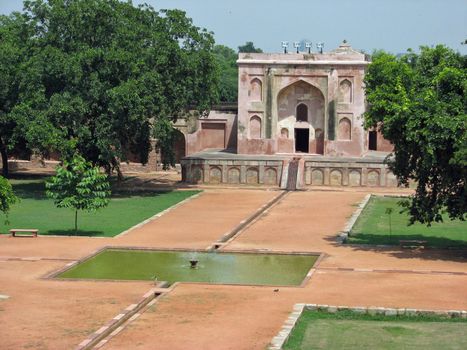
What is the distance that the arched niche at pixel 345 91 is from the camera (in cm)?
4988

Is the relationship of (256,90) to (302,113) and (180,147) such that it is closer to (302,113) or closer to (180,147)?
(302,113)

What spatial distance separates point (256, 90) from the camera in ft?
168

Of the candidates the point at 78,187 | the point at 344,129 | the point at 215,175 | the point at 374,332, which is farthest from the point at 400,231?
the point at 344,129

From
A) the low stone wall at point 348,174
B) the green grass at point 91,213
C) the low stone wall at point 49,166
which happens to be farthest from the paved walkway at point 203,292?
the low stone wall at point 49,166

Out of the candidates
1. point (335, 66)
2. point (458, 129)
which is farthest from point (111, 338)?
point (335, 66)

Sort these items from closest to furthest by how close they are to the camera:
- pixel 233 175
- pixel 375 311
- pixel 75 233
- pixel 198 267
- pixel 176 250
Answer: pixel 375 311 < pixel 198 267 < pixel 176 250 < pixel 75 233 < pixel 233 175

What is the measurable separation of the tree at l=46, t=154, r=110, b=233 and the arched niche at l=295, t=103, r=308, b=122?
21271mm

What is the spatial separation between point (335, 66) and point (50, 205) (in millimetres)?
17550

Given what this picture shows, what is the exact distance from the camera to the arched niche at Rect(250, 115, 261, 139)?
5112 cm

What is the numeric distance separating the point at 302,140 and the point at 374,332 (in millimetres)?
33791

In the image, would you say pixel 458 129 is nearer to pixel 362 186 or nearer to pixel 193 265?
pixel 193 265

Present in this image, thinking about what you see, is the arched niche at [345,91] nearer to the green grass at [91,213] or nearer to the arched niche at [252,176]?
the arched niche at [252,176]

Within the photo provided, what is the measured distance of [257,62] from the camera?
50.7m

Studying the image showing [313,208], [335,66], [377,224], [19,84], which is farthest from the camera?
[335,66]
